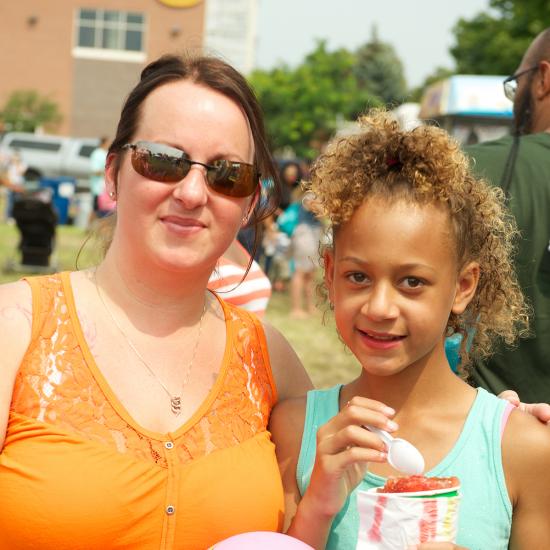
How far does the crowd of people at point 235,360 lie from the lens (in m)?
2.00

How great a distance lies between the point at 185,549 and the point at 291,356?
2.48ft

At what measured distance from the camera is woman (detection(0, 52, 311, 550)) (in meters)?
2.03

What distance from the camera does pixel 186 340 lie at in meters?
2.45

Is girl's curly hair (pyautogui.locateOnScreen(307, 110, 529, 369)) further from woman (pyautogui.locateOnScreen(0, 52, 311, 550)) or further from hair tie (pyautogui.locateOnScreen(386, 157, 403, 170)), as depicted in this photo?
woman (pyautogui.locateOnScreen(0, 52, 311, 550))

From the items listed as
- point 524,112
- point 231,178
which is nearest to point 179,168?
point 231,178

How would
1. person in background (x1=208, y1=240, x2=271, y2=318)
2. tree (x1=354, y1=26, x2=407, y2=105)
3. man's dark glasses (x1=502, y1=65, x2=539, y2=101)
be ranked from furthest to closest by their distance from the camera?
tree (x1=354, y1=26, x2=407, y2=105) < person in background (x1=208, y1=240, x2=271, y2=318) < man's dark glasses (x1=502, y1=65, x2=539, y2=101)

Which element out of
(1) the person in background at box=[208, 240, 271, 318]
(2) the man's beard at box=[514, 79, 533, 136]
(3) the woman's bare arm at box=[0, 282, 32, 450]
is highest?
(2) the man's beard at box=[514, 79, 533, 136]

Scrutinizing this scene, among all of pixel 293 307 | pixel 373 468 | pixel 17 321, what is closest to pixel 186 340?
pixel 17 321

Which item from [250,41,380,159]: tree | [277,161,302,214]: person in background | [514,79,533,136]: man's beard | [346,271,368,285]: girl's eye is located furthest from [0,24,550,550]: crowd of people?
[250,41,380,159]: tree

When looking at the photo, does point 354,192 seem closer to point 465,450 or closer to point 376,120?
point 376,120

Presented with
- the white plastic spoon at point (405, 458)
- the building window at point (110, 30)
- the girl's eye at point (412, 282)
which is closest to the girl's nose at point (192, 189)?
the girl's eye at point (412, 282)

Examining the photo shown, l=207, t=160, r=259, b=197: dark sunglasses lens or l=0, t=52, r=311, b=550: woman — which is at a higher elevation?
l=207, t=160, r=259, b=197: dark sunglasses lens

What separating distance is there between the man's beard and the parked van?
23036mm

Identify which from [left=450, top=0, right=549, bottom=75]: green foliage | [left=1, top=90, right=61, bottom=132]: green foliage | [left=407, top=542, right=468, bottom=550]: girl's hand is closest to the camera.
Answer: [left=407, top=542, right=468, bottom=550]: girl's hand
